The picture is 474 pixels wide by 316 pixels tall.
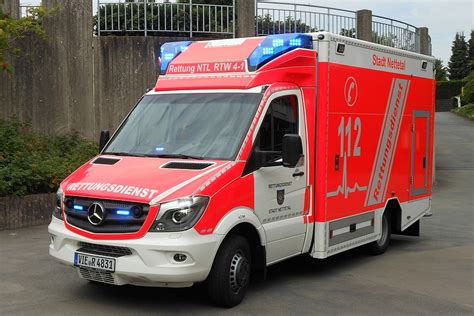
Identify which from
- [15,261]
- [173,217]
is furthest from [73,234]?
[15,261]

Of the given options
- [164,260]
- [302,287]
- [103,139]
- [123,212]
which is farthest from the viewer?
[103,139]

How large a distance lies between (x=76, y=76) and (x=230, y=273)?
8.49 metres

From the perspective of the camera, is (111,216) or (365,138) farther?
(365,138)

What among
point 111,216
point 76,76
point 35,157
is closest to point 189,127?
point 111,216

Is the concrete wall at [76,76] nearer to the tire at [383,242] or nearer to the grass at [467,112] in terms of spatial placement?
the tire at [383,242]

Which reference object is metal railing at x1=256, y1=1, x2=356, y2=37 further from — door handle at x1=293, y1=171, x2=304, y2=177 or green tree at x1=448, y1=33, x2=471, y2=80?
green tree at x1=448, y1=33, x2=471, y2=80

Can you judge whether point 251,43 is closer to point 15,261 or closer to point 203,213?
Result: point 203,213

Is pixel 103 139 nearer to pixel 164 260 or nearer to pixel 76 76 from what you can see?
pixel 164 260

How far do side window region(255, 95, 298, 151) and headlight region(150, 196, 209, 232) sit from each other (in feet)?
3.74

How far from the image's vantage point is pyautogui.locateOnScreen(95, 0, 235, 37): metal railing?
1363 centimetres

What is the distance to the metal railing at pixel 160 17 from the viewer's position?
13633 millimetres

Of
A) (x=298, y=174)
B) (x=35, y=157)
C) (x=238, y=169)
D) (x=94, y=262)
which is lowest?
(x=94, y=262)

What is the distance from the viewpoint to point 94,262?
18.8ft

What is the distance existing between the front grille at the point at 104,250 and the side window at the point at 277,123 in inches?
66.1
